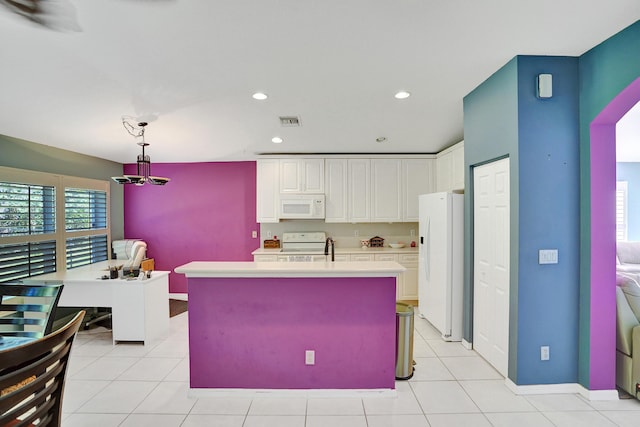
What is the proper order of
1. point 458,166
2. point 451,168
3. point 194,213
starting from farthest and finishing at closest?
1. point 194,213
2. point 451,168
3. point 458,166

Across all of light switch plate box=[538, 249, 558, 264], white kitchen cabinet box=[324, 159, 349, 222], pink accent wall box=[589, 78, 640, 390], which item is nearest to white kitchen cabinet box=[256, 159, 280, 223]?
white kitchen cabinet box=[324, 159, 349, 222]

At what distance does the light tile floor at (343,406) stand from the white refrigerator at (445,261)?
1.83 feet

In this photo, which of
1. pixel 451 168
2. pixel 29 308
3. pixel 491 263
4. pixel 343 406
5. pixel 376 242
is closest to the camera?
pixel 29 308

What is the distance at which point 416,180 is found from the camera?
520 cm

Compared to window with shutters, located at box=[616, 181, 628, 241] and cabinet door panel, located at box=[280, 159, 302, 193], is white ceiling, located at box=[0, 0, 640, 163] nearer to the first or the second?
cabinet door panel, located at box=[280, 159, 302, 193]

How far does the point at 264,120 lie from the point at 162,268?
137 inches

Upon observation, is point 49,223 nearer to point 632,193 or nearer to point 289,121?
point 289,121

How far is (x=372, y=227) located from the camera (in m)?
5.61

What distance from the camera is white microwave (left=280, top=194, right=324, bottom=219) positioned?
515 centimetres

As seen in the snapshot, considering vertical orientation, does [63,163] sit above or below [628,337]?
above

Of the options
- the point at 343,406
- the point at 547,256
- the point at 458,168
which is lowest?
the point at 343,406

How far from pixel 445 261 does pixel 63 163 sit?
16.9ft

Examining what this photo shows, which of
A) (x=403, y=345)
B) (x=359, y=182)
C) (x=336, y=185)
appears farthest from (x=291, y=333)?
(x=359, y=182)

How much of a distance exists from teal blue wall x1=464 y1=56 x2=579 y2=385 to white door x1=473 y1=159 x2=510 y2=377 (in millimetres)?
159
